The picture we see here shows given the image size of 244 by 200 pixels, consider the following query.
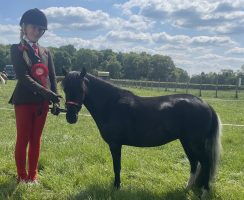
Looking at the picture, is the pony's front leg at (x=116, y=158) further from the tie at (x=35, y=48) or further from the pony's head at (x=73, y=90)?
the tie at (x=35, y=48)

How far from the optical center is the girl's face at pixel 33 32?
5215mm

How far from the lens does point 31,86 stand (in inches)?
201

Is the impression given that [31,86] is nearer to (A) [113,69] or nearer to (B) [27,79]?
(B) [27,79]

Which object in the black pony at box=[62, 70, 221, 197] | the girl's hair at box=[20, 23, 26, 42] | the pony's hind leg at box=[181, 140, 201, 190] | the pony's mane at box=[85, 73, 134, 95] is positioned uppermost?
the girl's hair at box=[20, 23, 26, 42]

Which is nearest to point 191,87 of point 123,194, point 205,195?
point 205,195

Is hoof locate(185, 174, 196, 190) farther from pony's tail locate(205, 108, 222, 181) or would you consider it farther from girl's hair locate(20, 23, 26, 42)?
girl's hair locate(20, 23, 26, 42)

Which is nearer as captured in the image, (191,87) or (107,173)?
(107,173)

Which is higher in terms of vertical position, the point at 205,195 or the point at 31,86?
the point at 31,86

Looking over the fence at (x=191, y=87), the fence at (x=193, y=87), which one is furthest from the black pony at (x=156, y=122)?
the fence at (x=191, y=87)

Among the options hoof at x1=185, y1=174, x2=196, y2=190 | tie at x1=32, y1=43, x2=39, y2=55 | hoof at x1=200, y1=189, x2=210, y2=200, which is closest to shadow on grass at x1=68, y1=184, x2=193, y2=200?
hoof at x1=185, y1=174, x2=196, y2=190

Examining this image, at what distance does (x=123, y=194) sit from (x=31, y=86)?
209 centimetres

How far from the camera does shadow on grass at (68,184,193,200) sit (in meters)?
5.01

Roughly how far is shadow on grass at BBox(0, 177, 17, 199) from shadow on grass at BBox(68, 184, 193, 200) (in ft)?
3.04

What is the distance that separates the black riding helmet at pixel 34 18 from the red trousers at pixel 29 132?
125 centimetres
